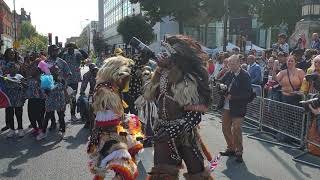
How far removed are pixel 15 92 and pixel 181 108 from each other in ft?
17.1

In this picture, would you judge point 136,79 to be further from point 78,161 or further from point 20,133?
point 20,133

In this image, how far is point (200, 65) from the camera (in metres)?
4.20

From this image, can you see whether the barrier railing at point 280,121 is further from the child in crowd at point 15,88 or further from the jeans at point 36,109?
the child in crowd at point 15,88

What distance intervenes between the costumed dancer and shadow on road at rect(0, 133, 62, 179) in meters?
2.92

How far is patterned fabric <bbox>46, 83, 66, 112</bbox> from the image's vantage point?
842 cm

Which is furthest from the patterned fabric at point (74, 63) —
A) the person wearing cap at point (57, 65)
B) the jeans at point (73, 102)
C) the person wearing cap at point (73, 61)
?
the person wearing cap at point (57, 65)

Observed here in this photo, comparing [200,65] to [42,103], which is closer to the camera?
[200,65]

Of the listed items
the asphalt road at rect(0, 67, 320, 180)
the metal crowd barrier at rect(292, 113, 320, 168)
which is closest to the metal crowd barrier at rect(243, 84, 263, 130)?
the asphalt road at rect(0, 67, 320, 180)

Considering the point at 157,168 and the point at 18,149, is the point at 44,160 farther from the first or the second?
the point at 157,168

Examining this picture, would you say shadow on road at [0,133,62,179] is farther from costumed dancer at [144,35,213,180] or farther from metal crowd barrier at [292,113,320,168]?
metal crowd barrier at [292,113,320,168]

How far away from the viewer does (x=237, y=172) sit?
6.28 metres

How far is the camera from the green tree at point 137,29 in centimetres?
4659

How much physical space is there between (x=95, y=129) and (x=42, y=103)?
431cm

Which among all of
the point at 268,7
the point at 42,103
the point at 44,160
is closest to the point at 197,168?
the point at 44,160
